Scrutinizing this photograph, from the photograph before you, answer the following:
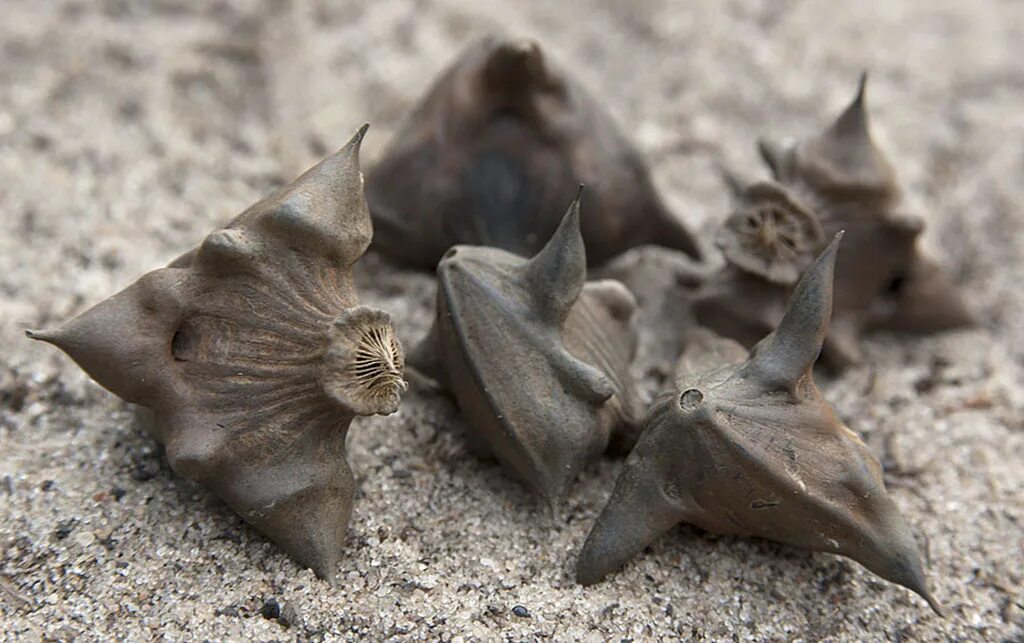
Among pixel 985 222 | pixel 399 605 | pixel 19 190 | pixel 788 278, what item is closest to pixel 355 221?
pixel 399 605

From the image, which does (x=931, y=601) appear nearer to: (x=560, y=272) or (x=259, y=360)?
(x=560, y=272)

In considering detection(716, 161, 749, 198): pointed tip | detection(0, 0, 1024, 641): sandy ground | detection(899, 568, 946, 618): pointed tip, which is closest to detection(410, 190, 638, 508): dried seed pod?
detection(0, 0, 1024, 641): sandy ground

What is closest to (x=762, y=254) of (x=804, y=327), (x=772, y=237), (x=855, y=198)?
(x=772, y=237)

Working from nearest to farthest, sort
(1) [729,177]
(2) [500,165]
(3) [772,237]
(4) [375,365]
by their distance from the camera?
(4) [375,365] < (3) [772,237] < (2) [500,165] < (1) [729,177]

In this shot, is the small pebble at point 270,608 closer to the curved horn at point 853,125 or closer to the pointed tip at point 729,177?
the curved horn at point 853,125

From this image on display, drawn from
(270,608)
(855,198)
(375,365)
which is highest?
(375,365)

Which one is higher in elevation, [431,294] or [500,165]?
[500,165]

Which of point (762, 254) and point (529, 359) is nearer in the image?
point (529, 359)

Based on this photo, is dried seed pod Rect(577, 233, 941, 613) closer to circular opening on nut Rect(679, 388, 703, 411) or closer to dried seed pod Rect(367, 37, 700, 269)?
circular opening on nut Rect(679, 388, 703, 411)
